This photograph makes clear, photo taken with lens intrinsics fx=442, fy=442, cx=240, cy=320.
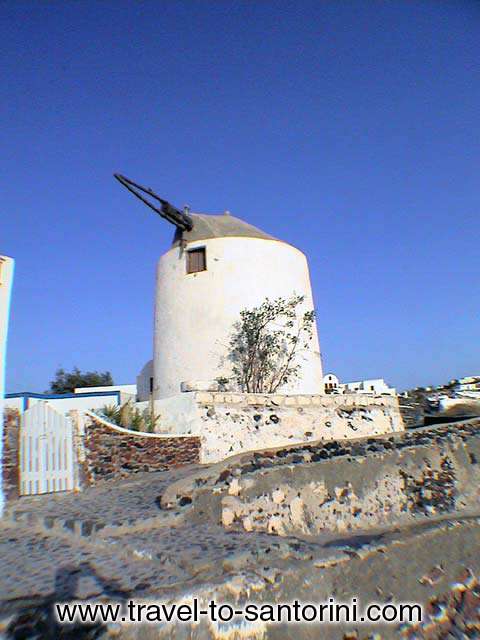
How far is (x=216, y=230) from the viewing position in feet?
49.1

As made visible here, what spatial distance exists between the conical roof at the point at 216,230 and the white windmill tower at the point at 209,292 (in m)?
0.04

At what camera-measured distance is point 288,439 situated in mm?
9414

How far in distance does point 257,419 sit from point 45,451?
4291 mm

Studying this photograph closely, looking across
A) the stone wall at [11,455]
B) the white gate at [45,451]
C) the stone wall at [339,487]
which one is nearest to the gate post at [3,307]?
the stone wall at [11,455]

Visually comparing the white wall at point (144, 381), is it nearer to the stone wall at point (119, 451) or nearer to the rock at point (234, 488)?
the stone wall at point (119, 451)

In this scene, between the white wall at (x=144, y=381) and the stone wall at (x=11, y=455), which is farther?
the white wall at (x=144, y=381)

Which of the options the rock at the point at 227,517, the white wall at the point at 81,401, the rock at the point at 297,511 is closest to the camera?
the rock at the point at 227,517

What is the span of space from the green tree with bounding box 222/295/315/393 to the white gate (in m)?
6.31

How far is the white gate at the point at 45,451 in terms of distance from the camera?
6184mm

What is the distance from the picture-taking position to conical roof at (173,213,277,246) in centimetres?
1474

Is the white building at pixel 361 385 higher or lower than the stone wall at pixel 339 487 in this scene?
Result: higher

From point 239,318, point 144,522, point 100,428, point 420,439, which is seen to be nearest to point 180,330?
point 239,318

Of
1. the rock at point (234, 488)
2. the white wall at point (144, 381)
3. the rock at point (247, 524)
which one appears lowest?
the rock at point (247, 524)

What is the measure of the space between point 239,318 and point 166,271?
126 inches
